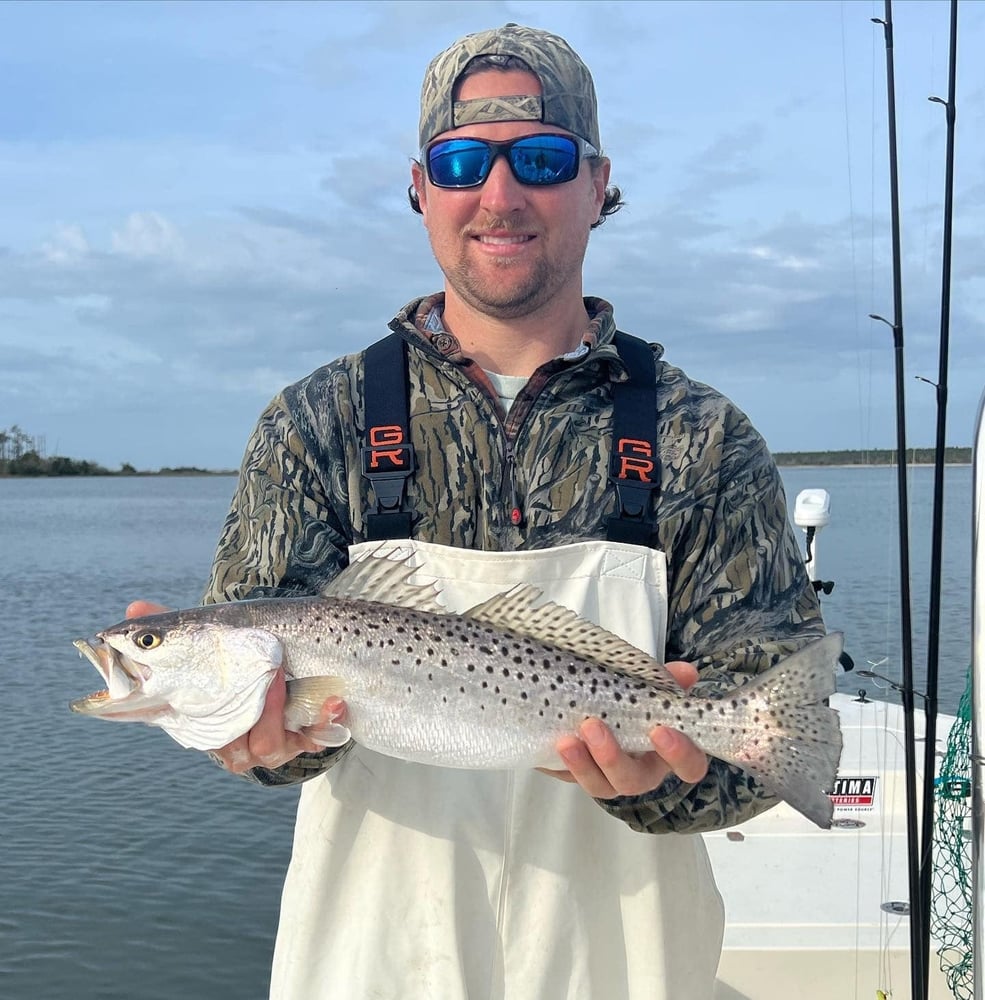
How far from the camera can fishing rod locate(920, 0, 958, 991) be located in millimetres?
5133

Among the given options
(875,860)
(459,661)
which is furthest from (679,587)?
(875,860)

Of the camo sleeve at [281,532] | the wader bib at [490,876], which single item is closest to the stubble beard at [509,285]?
the camo sleeve at [281,532]

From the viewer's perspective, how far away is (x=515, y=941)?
357 centimetres

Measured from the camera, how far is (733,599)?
3.63 meters

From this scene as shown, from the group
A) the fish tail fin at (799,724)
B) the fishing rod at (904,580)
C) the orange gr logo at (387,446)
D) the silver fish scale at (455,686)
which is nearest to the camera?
the fish tail fin at (799,724)

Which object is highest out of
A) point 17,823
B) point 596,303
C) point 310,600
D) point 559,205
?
point 559,205

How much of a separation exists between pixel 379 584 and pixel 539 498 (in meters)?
0.61

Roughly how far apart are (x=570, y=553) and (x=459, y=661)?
0.51 m

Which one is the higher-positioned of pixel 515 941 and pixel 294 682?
pixel 294 682

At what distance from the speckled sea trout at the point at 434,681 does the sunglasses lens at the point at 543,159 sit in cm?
145

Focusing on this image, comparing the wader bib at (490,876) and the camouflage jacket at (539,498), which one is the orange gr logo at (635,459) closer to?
the camouflage jacket at (539,498)

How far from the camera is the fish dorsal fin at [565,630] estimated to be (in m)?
3.48

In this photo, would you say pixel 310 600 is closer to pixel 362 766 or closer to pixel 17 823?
pixel 362 766

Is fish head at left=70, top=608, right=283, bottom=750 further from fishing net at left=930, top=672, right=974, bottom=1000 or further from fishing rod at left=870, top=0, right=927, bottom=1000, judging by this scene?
fishing rod at left=870, top=0, right=927, bottom=1000
